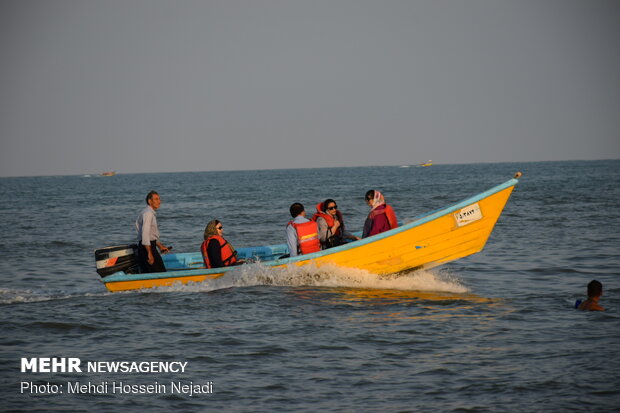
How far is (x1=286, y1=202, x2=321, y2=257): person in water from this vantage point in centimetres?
1200

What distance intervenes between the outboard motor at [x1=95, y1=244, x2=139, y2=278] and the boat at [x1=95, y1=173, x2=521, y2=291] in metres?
0.02

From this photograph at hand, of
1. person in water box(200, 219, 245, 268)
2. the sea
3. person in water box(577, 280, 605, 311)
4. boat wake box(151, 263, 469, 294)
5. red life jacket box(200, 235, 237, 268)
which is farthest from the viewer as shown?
red life jacket box(200, 235, 237, 268)

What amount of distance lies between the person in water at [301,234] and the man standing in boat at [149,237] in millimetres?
2260

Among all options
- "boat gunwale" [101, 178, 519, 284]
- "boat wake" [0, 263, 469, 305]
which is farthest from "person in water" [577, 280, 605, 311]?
"boat wake" [0, 263, 469, 305]

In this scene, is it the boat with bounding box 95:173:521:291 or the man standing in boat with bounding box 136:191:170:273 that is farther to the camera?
the man standing in boat with bounding box 136:191:170:273

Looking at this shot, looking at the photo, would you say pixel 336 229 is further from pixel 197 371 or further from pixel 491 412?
pixel 491 412

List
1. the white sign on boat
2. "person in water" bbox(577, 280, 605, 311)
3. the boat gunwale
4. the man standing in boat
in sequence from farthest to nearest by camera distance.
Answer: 1. the man standing in boat
2. the white sign on boat
3. the boat gunwale
4. "person in water" bbox(577, 280, 605, 311)

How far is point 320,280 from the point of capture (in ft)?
39.5

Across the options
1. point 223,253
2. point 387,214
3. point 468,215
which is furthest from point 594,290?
point 223,253

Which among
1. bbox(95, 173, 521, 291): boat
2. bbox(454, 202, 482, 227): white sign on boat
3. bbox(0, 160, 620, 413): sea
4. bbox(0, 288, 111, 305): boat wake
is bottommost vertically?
bbox(0, 160, 620, 413): sea

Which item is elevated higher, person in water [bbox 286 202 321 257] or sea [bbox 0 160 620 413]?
person in water [bbox 286 202 321 257]

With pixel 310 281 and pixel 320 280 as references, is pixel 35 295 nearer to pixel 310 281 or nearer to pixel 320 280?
pixel 310 281

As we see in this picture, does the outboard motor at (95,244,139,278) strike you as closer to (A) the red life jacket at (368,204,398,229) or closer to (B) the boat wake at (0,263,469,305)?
(B) the boat wake at (0,263,469,305)

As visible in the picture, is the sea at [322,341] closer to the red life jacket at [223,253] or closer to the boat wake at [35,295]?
the boat wake at [35,295]
